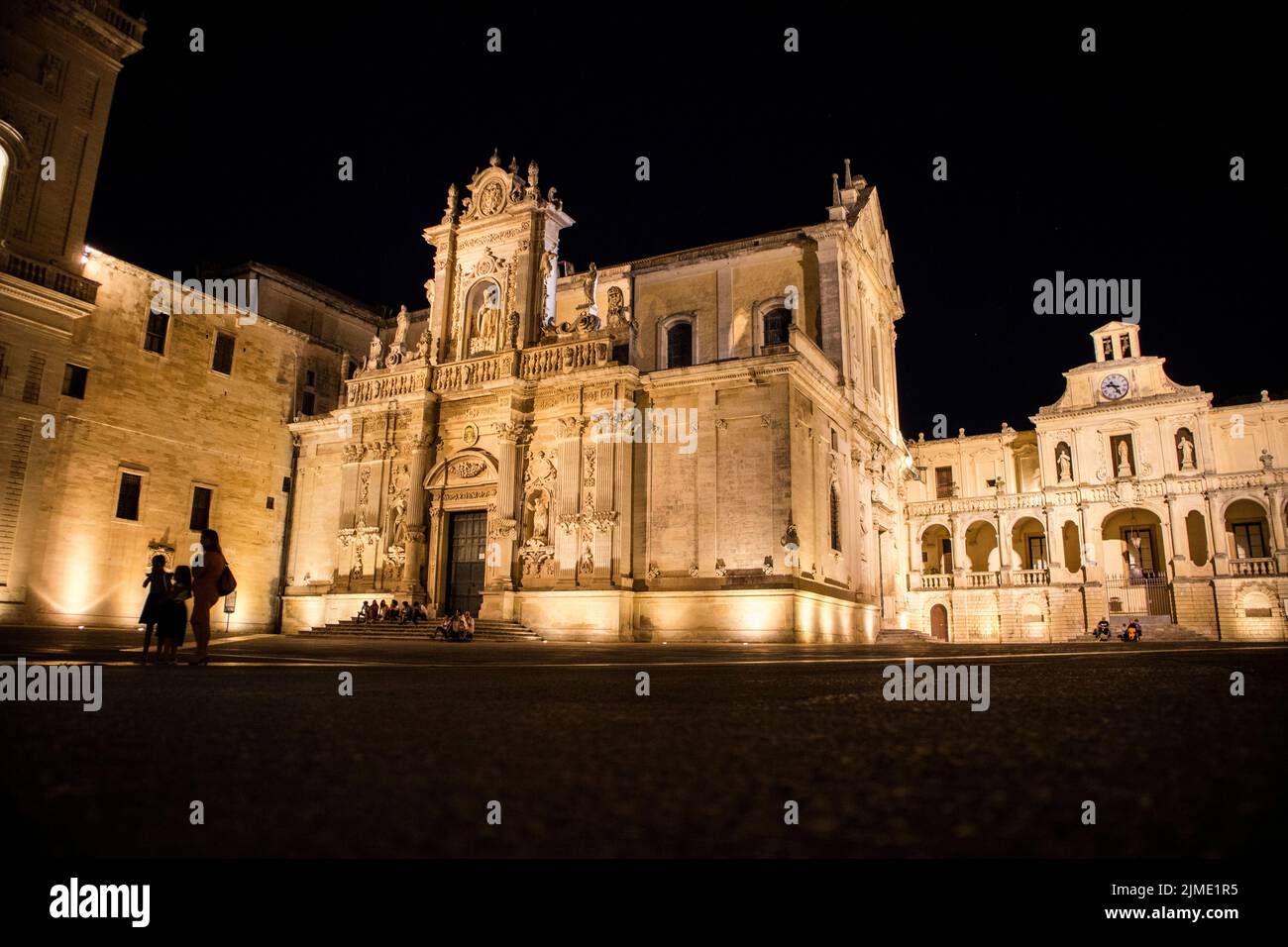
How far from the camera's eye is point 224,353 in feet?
91.9

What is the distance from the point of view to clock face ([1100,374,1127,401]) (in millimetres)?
39438

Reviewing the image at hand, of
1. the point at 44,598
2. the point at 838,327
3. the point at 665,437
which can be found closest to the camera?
the point at 44,598

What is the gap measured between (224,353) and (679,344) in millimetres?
16375

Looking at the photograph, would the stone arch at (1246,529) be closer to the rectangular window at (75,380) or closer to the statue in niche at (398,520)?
the statue in niche at (398,520)

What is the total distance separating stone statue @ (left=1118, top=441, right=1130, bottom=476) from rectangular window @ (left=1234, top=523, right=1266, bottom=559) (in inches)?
208

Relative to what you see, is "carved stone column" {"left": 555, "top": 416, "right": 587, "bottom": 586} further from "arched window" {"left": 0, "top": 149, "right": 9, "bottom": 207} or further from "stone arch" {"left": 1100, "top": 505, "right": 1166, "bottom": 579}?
"stone arch" {"left": 1100, "top": 505, "right": 1166, "bottom": 579}

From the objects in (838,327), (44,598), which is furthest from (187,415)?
(838,327)

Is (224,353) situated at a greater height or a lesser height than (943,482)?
greater

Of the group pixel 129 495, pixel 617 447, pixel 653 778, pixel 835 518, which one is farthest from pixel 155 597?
pixel 835 518

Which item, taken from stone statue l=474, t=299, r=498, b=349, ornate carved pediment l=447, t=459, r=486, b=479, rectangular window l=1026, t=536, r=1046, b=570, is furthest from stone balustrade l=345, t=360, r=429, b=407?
rectangular window l=1026, t=536, r=1046, b=570

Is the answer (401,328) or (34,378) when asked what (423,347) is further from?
(34,378)

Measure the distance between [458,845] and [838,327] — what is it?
26.3m
